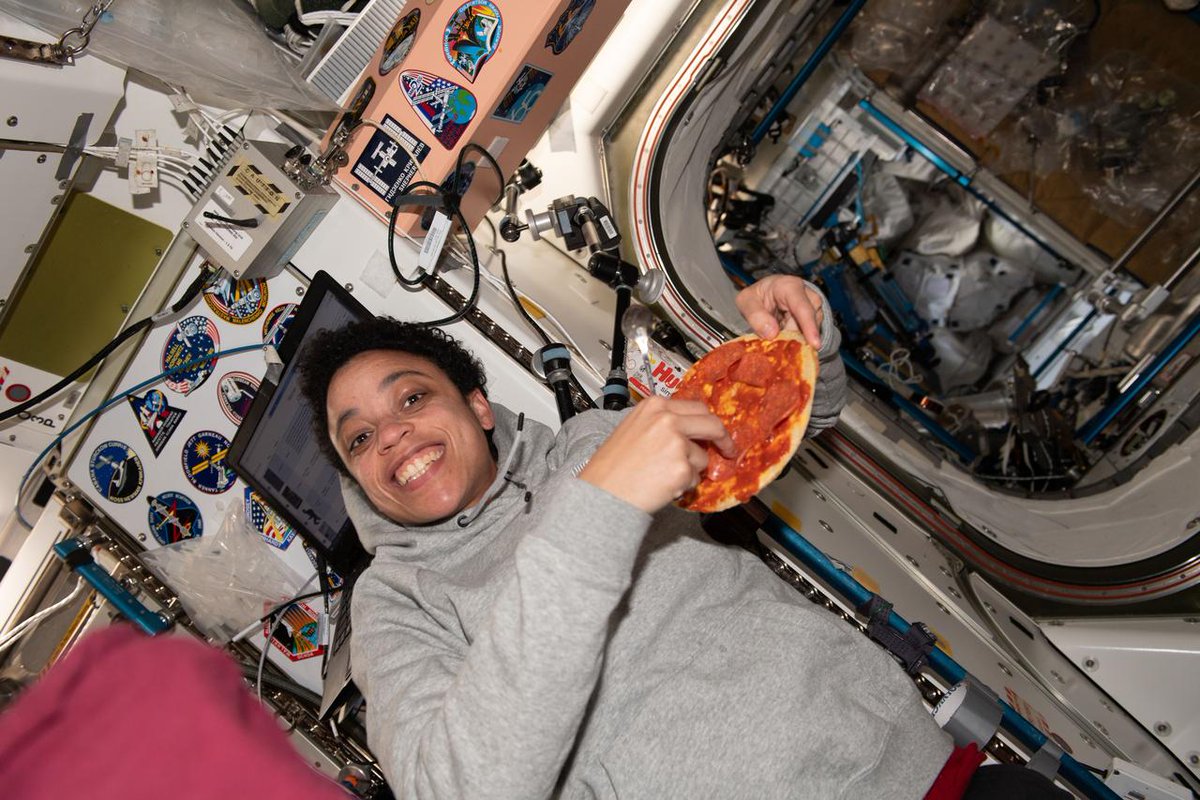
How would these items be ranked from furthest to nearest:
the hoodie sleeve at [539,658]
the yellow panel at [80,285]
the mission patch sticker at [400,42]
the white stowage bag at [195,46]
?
1. the yellow panel at [80,285]
2. the mission patch sticker at [400,42]
3. the white stowage bag at [195,46]
4. the hoodie sleeve at [539,658]

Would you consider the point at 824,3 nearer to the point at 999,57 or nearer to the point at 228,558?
the point at 999,57

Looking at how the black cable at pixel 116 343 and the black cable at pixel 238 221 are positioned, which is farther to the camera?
the black cable at pixel 116 343

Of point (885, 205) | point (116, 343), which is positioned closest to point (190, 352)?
point (116, 343)

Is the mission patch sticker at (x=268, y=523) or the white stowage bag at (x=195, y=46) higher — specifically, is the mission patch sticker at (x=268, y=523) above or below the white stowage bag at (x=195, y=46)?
below

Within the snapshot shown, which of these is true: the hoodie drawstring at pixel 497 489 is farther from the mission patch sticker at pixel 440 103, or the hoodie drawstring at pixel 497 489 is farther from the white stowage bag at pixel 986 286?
the white stowage bag at pixel 986 286

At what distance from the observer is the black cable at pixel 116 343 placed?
6.77ft

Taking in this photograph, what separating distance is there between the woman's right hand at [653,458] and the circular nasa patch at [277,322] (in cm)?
126

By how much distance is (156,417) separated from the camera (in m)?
2.12

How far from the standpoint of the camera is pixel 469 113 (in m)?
1.85

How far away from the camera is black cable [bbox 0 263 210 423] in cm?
206

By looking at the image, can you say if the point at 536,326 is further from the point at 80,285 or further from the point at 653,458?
the point at 80,285

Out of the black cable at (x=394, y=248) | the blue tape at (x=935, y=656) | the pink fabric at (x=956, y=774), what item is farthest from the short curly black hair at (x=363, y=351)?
the pink fabric at (x=956, y=774)

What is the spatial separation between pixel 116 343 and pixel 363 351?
0.90 meters

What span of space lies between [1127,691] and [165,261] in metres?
2.96
